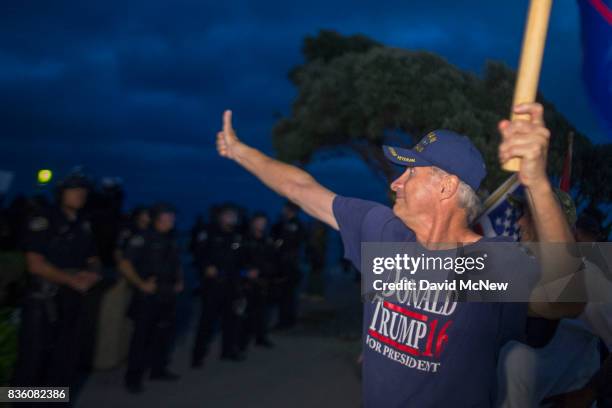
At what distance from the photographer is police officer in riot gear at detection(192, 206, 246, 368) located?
6.93 metres

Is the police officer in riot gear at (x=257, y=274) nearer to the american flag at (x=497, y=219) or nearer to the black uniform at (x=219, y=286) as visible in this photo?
the black uniform at (x=219, y=286)

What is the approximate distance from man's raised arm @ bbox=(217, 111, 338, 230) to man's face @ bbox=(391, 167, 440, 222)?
40 centimetres

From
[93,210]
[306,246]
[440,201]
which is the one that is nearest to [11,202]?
[93,210]

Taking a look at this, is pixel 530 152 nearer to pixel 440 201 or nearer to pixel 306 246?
pixel 440 201

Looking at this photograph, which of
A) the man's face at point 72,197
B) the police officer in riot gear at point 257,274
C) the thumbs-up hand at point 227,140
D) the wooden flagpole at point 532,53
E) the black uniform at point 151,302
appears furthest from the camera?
the police officer in riot gear at point 257,274

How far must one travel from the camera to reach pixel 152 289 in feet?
19.8

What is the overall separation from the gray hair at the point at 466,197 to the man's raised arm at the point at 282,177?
567 millimetres

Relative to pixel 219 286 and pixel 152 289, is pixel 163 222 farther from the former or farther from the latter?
pixel 219 286

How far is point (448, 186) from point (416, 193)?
0.13m

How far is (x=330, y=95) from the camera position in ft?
37.4

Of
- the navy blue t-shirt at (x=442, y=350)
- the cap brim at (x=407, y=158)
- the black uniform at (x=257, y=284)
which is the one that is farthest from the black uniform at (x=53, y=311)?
the cap brim at (x=407, y=158)

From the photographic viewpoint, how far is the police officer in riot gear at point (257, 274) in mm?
7820

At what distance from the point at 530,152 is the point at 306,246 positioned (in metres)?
11.8

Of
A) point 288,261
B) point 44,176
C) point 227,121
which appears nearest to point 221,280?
point 288,261
